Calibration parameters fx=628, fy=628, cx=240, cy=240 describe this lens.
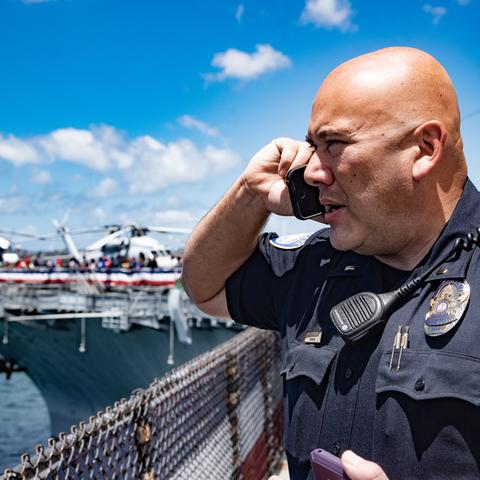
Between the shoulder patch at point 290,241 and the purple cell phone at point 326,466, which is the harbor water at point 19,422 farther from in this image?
the purple cell phone at point 326,466

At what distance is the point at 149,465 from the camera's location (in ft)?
9.55

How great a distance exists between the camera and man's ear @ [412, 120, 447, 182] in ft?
5.52

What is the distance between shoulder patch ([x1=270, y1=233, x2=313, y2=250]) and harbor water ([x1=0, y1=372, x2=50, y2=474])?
27457 mm

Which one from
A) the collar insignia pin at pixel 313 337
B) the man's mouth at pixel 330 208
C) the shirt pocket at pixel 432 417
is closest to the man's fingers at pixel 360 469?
the shirt pocket at pixel 432 417

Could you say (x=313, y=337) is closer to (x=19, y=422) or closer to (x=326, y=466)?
(x=326, y=466)

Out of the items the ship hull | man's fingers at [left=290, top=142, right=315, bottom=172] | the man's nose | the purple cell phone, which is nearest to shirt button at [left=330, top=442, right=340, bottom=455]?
the purple cell phone

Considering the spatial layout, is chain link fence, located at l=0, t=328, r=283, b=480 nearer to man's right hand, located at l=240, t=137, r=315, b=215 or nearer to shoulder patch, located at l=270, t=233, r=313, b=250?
shoulder patch, located at l=270, t=233, r=313, b=250

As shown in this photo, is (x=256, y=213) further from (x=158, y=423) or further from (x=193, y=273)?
(x=158, y=423)

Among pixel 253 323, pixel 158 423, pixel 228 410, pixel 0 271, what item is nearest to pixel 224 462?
pixel 228 410

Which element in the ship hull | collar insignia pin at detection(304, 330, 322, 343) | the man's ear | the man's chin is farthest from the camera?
the ship hull

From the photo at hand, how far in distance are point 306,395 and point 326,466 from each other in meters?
0.30

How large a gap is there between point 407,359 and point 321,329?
37cm

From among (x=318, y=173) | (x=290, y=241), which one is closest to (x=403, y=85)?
(x=318, y=173)

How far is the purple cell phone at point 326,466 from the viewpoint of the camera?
1.56 metres
